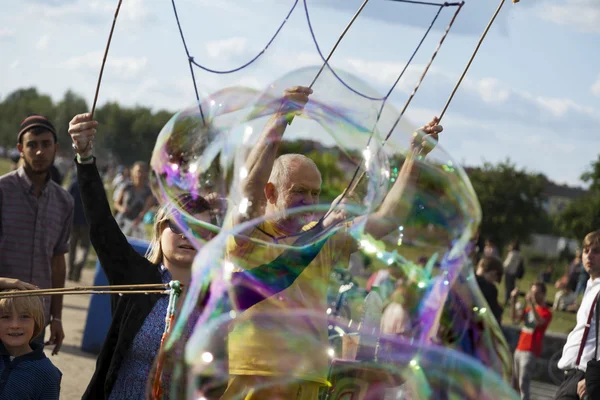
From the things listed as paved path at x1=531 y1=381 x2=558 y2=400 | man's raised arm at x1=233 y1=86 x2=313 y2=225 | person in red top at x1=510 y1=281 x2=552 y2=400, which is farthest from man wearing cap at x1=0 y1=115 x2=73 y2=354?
paved path at x1=531 y1=381 x2=558 y2=400

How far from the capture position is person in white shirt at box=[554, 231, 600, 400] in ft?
18.9

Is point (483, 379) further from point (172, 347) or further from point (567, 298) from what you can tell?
point (567, 298)

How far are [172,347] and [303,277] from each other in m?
0.54

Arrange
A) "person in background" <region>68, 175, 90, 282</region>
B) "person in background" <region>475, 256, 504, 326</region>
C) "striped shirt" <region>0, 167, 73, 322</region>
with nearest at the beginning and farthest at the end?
"striped shirt" <region>0, 167, 73, 322</region> → "person in background" <region>475, 256, 504, 326</region> → "person in background" <region>68, 175, 90, 282</region>

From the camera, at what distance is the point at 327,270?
145 inches

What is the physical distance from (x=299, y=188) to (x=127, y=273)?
757 mm

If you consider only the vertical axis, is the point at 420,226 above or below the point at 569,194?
below

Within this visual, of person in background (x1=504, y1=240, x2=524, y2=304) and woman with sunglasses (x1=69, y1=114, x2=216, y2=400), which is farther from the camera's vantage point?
person in background (x1=504, y1=240, x2=524, y2=304)

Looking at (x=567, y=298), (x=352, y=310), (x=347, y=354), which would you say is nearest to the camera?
(x=347, y=354)

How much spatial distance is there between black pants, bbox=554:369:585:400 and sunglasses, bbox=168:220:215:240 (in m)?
2.79

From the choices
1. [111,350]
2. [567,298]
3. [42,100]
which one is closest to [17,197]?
[111,350]

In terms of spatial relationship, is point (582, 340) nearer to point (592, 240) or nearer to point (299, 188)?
point (592, 240)

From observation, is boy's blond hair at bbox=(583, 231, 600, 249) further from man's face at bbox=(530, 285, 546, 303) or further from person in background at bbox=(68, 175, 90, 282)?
person in background at bbox=(68, 175, 90, 282)

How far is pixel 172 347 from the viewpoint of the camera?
3.59m
